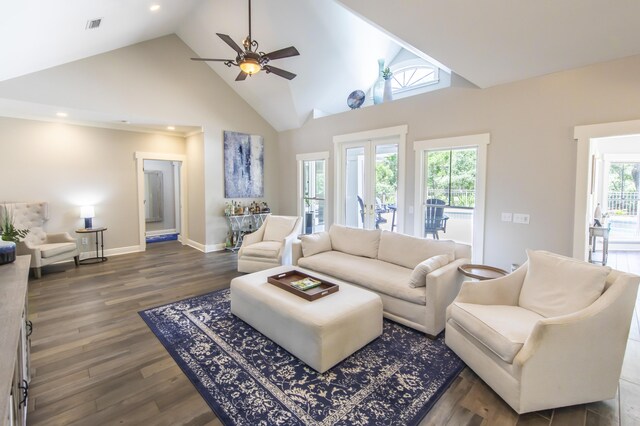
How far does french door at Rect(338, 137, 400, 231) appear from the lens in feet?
17.6

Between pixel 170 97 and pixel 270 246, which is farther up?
pixel 170 97

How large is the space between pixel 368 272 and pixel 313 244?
1.15m

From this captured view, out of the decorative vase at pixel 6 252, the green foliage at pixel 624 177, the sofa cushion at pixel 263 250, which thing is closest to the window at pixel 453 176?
the sofa cushion at pixel 263 250

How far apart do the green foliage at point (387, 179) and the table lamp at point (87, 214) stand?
17.9ft

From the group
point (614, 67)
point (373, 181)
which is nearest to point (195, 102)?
point (373, 181)

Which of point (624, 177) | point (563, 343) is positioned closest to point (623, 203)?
point (624, 177)

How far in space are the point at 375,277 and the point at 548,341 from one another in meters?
1.67

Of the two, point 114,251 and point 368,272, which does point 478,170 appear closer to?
point 368,272

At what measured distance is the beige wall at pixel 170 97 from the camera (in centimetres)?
479

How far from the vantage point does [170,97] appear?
5.83 meters

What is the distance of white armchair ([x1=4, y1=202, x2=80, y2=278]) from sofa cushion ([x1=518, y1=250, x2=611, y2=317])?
257 inches

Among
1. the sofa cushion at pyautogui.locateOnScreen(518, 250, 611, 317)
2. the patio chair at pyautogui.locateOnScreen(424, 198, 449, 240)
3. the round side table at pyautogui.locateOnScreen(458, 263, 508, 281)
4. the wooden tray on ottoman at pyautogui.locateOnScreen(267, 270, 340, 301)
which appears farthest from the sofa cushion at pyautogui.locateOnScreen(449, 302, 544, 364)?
the patio chair at pyautogui.locateOnScreen(424, 198, 449, 240)

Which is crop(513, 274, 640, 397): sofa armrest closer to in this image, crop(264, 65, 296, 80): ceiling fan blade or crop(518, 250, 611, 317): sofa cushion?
crop(518, 250, 611, 317): sofa cushion

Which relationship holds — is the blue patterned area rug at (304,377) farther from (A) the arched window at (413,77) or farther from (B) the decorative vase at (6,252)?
(A) the arched window at (413,77)
